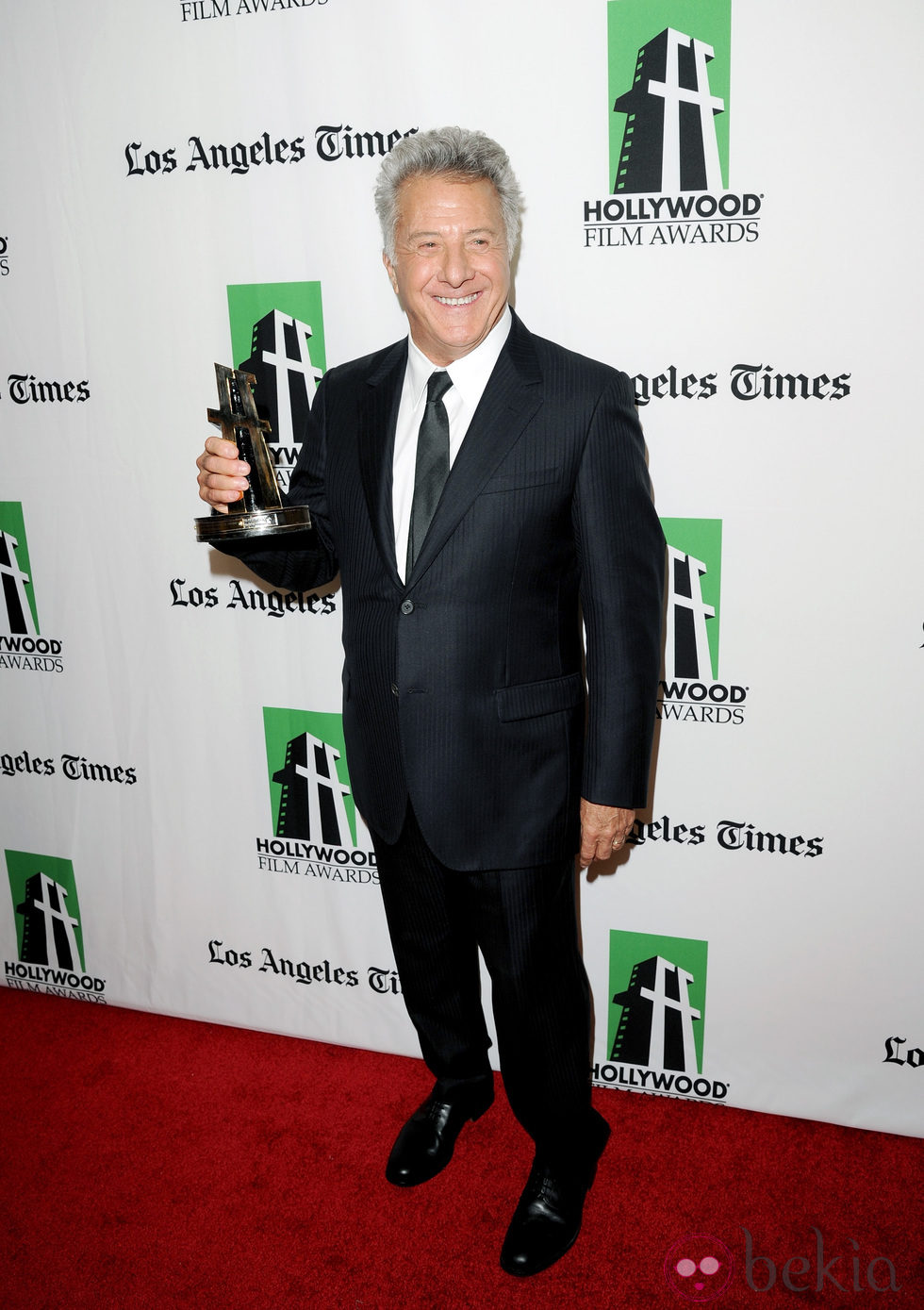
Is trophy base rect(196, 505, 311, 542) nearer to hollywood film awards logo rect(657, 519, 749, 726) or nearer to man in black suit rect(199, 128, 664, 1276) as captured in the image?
man in black suit rect(199, 128, 664, 1276)

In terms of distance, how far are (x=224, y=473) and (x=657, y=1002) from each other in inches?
62.4

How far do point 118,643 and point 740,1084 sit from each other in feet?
6.17

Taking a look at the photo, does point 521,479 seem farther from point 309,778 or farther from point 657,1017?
point 657,1017

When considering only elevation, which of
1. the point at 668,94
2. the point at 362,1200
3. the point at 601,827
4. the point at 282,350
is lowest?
the point at 362,1200

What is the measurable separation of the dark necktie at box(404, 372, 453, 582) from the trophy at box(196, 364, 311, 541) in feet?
0.66

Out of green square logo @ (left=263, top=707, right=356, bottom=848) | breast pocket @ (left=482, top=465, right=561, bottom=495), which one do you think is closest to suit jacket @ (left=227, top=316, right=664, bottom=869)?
breast pocket @ (left=482, top=465, right=561, bottom=495)

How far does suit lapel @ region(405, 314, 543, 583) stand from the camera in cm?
166

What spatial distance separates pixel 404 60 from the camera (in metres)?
1.97

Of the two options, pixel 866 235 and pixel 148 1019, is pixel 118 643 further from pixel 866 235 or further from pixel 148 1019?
pixel 866 235

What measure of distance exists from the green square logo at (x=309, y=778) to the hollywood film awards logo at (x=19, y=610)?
637mm

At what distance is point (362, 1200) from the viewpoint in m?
2.09

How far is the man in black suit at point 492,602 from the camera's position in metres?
1.66

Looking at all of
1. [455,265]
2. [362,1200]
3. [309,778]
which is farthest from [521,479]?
[362,1200]

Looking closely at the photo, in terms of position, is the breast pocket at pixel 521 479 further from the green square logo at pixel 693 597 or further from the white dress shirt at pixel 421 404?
the green square logo at pixel 693 597
